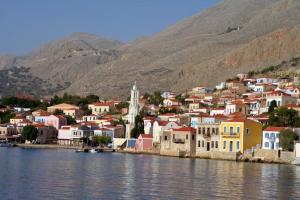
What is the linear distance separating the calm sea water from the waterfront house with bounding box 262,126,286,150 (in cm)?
637

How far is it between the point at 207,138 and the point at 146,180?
26.4 metres

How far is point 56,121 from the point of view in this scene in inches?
4284

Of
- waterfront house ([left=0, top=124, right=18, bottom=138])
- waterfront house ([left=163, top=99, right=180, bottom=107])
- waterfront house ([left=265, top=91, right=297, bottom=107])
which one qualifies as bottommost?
waterfront house ([left=0, top=124, right=18, bottom=138])

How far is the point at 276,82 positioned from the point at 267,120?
1578 inches

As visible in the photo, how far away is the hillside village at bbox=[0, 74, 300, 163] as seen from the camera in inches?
2653

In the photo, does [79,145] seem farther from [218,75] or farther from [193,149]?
[218,75]

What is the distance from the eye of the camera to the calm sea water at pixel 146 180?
38062 millimetres

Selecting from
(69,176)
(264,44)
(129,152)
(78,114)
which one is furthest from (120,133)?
(264,44)

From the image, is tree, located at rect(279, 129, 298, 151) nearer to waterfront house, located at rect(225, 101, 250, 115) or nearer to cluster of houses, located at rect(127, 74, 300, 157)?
cluster of houses, located at rect(127, 74, 300, 157)

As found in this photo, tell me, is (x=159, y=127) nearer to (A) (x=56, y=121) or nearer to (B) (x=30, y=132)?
(B) (x=30, y=132)

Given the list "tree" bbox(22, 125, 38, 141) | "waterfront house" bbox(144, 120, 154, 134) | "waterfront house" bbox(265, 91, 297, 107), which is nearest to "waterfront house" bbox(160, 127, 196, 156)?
"waterfront house" bbox(144, 120, 154, 134)

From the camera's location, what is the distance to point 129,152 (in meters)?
84.6

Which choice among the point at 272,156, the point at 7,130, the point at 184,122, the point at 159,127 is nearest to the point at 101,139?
the point at 184,122

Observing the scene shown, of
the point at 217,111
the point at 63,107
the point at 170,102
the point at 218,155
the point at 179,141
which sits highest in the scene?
the point at 170,102
